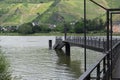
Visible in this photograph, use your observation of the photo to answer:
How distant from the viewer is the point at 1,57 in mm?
23109

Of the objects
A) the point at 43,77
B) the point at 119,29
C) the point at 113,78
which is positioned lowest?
the point at 43,77

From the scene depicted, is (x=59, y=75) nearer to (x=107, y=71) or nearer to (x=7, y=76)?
(x=7, y=76)

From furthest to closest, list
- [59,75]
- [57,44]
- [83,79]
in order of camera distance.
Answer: [57,44] → [59,75] → [83,79]

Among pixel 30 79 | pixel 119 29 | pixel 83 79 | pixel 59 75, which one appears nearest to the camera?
pixel 83 79

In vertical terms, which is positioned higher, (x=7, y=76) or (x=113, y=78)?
(x=113, y=78)

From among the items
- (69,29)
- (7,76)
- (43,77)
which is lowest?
(69,29)

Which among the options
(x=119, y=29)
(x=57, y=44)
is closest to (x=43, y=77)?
(x=119, y=29)

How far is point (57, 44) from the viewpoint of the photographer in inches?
3620

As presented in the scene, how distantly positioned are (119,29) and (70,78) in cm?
2391

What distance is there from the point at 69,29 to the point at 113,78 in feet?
483

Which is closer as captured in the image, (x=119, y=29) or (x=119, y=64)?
(x=119, y=29)

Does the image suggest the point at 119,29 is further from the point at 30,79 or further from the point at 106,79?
the point at 30,79

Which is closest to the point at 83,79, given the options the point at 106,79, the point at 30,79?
the point at 106,79

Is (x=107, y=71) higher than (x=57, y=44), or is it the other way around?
(x=107, y=71)
